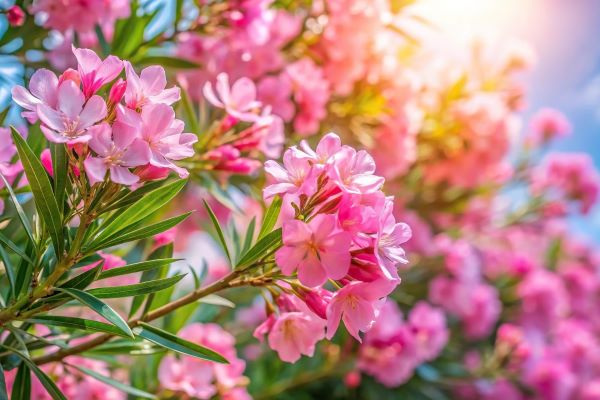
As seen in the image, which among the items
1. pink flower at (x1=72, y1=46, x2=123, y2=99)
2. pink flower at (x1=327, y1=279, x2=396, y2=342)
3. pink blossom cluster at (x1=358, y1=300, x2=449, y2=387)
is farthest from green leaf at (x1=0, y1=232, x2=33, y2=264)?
pink blossom cluster at (x1=358, y1=300, x2=449, y2=387)

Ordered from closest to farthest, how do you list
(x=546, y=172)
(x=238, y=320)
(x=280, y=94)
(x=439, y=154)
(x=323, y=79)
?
(x=280, y=94) < (x=323, y=79) < (x=439, y=154) < (x=238, y=320) < (x=546, y=172)

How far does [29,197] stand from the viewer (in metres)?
0.75

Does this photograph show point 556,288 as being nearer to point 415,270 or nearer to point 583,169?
point 583,169

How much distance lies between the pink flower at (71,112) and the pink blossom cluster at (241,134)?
27 cm

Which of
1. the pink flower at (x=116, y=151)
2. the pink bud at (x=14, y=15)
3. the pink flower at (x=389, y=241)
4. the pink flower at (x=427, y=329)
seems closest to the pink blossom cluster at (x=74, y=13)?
the pink bud at (x=14, y=15)

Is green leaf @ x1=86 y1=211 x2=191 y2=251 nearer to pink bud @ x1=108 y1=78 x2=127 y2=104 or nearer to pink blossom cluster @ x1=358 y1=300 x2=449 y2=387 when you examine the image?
pink bud @ x1=108 y1=78 x2=127 y2=104

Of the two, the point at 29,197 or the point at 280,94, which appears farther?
the point at 280,94

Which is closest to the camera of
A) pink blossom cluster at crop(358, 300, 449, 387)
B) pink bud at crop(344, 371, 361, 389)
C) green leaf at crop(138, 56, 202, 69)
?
green leaf at crop(138, 56, 202, 69)

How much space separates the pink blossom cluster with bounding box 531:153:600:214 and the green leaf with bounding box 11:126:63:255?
205 centimetres

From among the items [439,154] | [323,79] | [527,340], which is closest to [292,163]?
[323,79]

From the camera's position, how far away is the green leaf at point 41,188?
0.47 meters

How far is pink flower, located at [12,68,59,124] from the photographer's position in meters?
0.47

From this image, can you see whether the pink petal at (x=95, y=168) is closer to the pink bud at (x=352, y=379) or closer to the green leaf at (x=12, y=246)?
the green leaf at (x=12, y=246)

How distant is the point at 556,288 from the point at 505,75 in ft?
3.04
